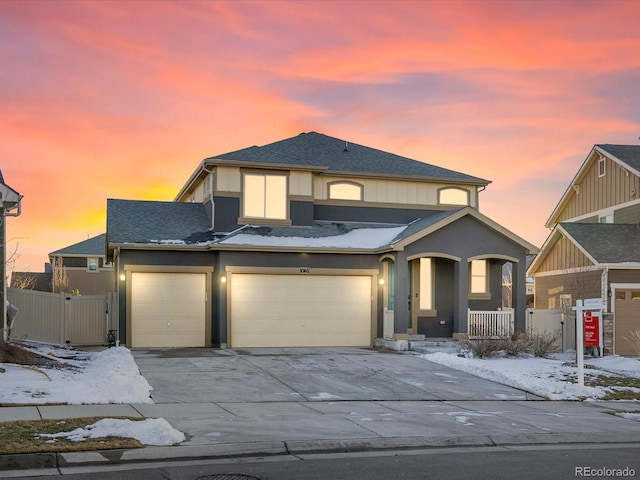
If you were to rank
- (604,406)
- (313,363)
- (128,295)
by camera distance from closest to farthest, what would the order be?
1. (604,406)
2. (313,363)
3. (128,295)

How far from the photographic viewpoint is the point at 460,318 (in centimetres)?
2438

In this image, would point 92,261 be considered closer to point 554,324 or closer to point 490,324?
point 490,324

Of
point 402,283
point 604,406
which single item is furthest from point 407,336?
point 604,406

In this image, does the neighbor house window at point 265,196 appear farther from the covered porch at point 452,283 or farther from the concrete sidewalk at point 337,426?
the concrete sidewalk at point 337,426

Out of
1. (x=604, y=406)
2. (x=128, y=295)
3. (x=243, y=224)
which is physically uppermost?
(x=243, y=224)

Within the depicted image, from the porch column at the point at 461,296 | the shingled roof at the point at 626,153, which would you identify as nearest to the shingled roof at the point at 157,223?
the porch column at the point at 461,296

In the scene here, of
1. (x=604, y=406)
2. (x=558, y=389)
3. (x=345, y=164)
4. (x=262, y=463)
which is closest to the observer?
(x=262, y=463)

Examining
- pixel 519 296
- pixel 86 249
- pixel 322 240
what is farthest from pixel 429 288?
pixel 86 249

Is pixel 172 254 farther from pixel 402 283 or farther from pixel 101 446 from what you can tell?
pixel 101 446

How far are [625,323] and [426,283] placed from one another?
23.0 feet

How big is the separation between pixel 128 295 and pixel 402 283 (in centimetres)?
919

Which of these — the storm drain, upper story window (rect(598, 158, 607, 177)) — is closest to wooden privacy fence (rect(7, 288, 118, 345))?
the storm drain

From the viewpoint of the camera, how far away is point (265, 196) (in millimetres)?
26312

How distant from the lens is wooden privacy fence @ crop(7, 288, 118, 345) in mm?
23453
